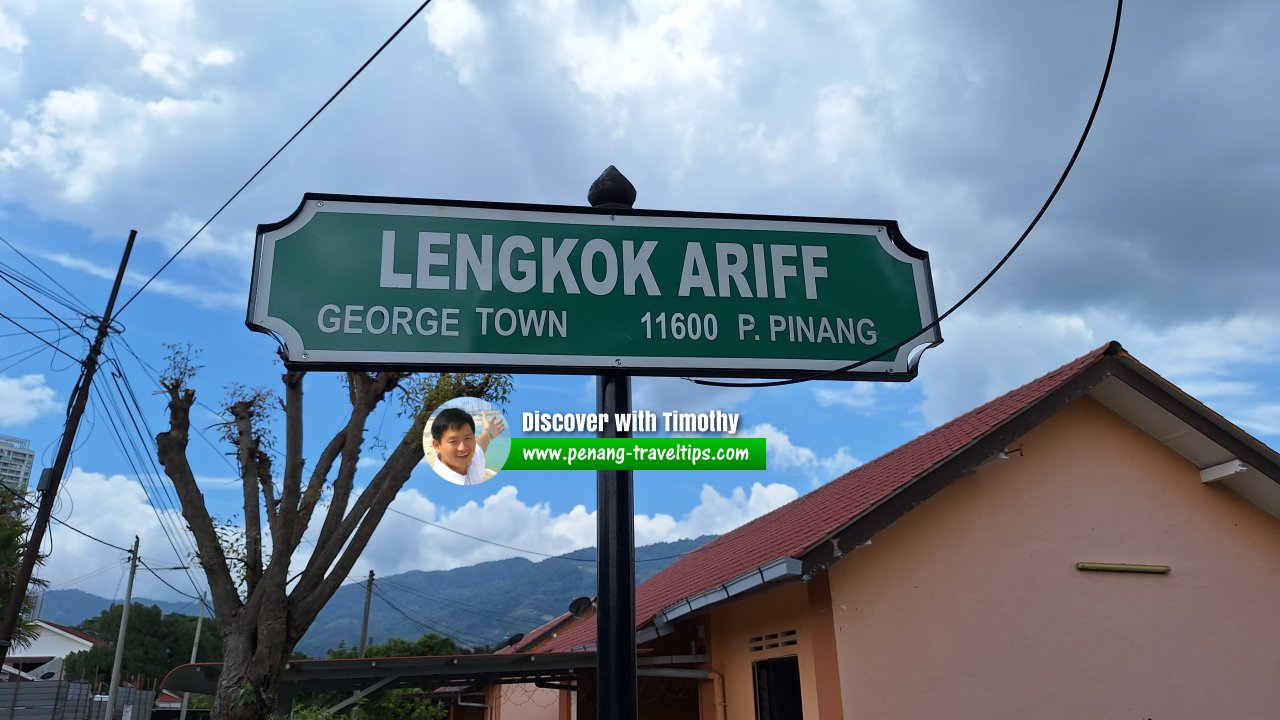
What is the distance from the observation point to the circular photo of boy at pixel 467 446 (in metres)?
2.29

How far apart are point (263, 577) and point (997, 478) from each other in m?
7.40

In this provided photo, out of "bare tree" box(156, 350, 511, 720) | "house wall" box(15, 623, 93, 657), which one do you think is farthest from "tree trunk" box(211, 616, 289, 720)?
"house wall" box(15, 623, 93, 657)

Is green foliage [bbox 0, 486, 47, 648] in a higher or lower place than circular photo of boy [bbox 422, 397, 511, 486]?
higher

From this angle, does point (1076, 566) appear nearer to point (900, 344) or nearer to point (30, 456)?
point (900, 344)

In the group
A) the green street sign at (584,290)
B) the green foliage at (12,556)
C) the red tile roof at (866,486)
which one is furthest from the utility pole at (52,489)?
the green street sign at (584,290)

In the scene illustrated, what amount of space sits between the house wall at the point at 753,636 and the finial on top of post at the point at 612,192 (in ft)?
19.3

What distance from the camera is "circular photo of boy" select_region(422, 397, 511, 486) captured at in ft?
7.53

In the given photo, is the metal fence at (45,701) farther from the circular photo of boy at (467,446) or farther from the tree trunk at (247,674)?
the circular photo of boy at (467,446)

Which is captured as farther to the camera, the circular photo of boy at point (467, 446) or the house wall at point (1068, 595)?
the house wall at point (1068, 595)

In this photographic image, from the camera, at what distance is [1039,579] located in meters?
7.95

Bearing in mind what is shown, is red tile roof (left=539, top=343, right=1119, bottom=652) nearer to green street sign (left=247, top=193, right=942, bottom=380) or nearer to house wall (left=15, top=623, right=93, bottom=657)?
green street sign (left=247, top=193, right=942, bottom=380)

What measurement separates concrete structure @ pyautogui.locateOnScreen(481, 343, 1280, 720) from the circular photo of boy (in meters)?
4.79

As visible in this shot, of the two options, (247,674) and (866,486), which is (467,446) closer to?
(247,674)

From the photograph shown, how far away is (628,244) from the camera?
2.43 m
